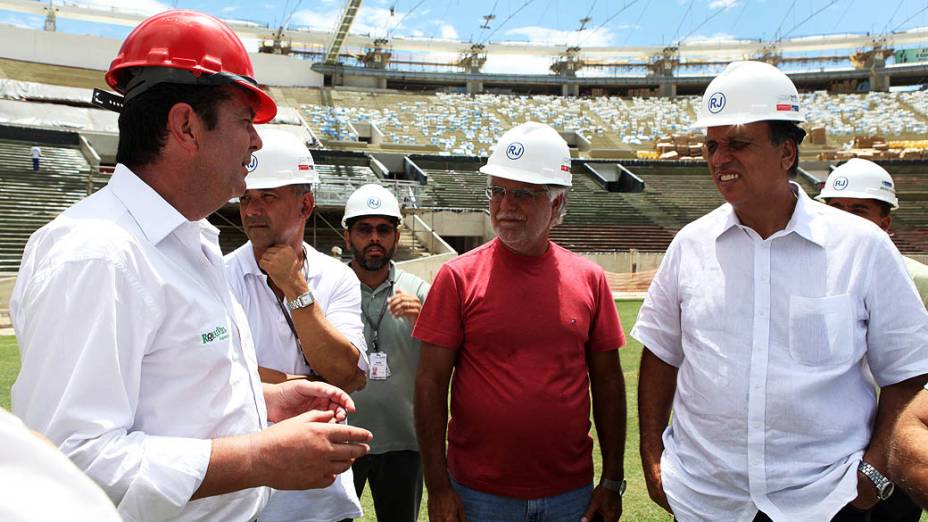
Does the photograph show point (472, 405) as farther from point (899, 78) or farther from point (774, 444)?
point (899, 78)

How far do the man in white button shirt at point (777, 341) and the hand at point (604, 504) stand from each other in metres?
0.28

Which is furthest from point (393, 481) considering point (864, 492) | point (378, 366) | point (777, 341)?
point (864, 492)

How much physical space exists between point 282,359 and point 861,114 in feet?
186

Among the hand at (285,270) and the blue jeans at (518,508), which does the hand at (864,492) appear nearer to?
the blue jeans at (518,508)

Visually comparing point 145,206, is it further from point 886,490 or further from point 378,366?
point 886,490

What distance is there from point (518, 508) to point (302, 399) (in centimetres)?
124

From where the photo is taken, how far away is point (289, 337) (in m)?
2.88

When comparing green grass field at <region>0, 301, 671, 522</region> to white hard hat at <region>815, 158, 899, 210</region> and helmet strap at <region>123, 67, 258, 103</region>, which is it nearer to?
white hard hat at <region>815, 158, 899, 210</region>

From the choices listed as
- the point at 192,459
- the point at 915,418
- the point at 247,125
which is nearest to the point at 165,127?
the point at 247,125

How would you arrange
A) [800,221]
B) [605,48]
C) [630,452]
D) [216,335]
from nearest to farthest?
[216,335]
[800,221]
[630,452]
[605,48]

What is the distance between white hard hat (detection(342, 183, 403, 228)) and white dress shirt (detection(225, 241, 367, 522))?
1.58 m

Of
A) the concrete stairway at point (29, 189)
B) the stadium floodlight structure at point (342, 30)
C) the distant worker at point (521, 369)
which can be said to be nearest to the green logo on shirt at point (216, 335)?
the distant worker at point (521, 369)

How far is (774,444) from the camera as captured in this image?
8.07 ft

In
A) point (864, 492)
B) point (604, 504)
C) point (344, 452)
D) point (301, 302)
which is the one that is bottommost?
point (604, 504)
